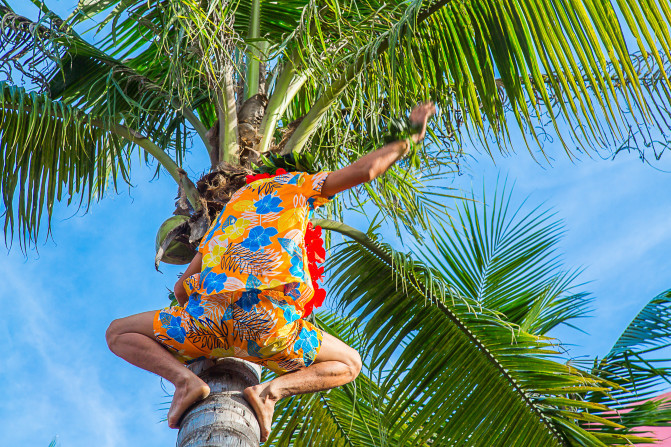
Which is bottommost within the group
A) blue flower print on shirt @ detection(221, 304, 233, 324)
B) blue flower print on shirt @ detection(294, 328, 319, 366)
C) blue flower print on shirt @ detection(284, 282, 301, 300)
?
blue flower print on shirt @ detection(294, 328, 319, 366)

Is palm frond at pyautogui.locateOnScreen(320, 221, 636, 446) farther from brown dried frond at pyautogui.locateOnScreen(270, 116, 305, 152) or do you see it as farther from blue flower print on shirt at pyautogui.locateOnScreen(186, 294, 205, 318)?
blue flower print on shirt at pyautogui.locateOnScreen(186, 294, 205, 318)

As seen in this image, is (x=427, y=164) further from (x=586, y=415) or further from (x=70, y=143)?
(x=70, y=143)

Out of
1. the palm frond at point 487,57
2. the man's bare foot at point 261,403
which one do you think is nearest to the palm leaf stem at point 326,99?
the palm frond at point 487,57

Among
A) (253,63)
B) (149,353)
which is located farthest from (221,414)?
(253,63)

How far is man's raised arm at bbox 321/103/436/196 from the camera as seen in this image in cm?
256

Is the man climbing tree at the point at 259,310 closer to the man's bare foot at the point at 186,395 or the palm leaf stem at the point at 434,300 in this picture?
the man's bare foot at the point at 186,395

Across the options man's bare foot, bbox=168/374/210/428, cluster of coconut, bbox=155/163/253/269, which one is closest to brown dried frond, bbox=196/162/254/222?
cluster of coconut, bbox=155/163/253/269

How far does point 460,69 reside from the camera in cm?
389

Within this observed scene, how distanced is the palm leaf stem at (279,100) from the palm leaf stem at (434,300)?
0.56m

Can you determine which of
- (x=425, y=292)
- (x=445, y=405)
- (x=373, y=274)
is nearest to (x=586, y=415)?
(x=445, y=405)

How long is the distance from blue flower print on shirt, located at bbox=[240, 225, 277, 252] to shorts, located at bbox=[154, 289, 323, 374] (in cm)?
18

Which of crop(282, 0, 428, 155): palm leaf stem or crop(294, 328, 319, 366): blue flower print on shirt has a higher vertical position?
crop(282, 0, 428, 155): palm leaf stem

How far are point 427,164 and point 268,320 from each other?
2671 mm

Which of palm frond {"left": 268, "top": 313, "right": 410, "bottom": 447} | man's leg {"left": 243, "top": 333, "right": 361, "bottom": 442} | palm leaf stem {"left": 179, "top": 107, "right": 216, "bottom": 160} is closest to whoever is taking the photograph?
man's leg {"left": 243, "top": 333, "right": 361, "bottom": 442}
